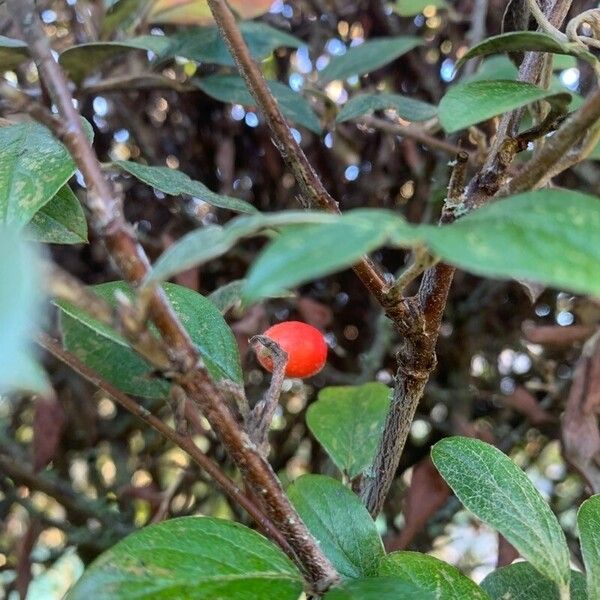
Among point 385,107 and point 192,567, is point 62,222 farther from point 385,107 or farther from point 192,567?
point 385,107

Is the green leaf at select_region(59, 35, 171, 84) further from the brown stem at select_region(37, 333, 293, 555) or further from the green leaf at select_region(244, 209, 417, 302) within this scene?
the green leaf at select_region(244, 209, 417, 302)

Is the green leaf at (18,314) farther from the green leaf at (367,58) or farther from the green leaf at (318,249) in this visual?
the green leaf at (367,58)

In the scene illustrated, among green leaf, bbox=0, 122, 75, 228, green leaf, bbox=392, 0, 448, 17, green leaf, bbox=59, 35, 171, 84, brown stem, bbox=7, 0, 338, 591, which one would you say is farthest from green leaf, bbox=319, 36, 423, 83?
brown stem, bbox=7, 0, 338, 591

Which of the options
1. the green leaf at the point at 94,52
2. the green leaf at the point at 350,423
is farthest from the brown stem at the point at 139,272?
the green leaf at the point at 94,52

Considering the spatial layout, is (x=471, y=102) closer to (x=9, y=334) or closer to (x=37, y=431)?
(x=9, y=334)

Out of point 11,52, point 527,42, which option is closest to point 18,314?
point 527,42

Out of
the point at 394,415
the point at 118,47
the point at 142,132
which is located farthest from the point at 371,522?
the point at 142,132
